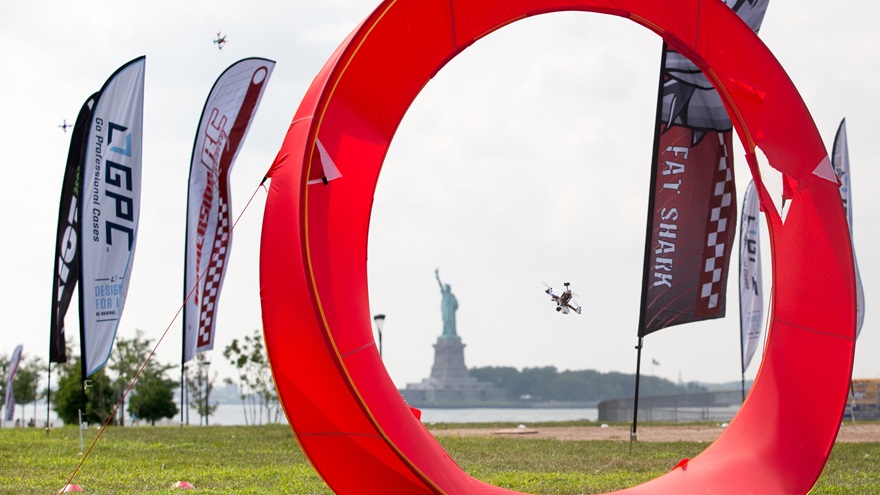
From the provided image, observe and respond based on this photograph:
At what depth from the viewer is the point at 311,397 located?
802 cm

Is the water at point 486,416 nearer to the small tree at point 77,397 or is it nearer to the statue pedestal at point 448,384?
the statue pedestal at point 448,384

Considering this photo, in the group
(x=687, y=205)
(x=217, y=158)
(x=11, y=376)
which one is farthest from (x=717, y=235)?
(x=11, y=376)

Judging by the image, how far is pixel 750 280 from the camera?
2067cm

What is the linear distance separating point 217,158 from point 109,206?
3489mm

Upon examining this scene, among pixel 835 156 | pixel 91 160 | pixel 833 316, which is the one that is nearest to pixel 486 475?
pixel 833 316

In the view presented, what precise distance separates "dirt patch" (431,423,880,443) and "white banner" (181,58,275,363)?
6199 millimetres

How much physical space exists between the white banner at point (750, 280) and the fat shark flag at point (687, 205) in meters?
6.92

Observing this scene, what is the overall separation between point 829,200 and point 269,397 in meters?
41.1

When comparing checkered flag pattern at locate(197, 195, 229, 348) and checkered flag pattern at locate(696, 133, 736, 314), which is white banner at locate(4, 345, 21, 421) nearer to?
checkered flag pattern at locate(197, 195, 229, 348)

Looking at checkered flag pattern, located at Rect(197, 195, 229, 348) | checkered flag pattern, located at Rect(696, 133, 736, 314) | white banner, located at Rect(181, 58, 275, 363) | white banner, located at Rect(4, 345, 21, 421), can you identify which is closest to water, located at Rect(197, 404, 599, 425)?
white banner, located at Rect(4, 345, 21, 421)

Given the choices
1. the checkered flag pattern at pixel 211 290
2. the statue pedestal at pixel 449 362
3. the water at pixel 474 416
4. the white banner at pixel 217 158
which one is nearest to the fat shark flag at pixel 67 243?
the white banner at pixel 217 158

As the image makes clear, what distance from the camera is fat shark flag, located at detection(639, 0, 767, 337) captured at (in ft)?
42.5

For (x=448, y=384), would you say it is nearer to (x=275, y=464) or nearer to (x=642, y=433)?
(x=642, y=433)

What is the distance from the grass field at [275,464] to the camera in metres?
10.9
